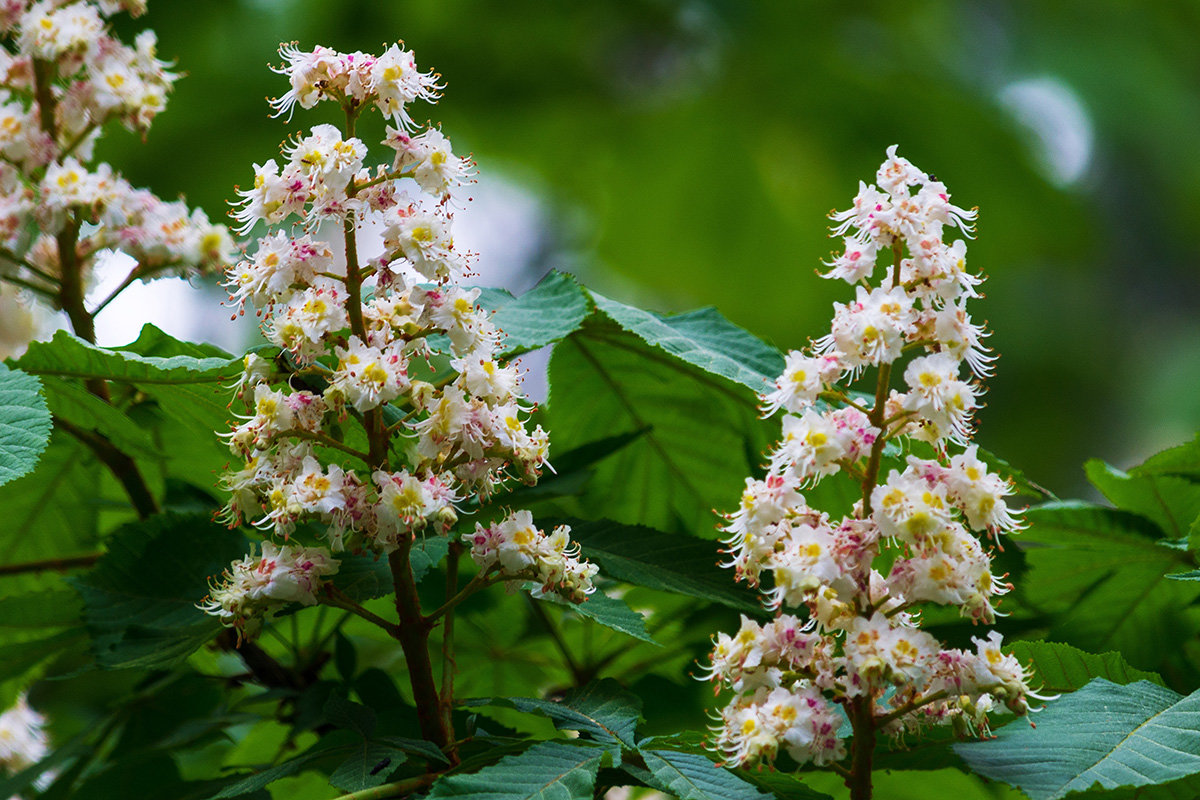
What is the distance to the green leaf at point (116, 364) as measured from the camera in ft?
3.53

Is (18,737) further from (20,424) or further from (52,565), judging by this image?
(20,424)

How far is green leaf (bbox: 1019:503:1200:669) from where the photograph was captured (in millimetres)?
1287

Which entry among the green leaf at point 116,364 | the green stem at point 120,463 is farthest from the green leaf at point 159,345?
the green stem at point 120,463

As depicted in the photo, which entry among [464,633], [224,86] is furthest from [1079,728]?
[224,86]

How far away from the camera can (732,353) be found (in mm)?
1299

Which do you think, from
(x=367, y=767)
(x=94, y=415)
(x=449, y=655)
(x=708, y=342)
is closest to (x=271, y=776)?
(x=367, y=767)

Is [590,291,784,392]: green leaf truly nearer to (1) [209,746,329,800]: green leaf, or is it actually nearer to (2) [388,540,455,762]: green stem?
(2) [388,540,455,762]: green stem

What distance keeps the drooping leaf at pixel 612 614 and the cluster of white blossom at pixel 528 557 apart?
2 cm

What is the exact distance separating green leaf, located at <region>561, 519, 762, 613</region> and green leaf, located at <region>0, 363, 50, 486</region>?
50 centimetres

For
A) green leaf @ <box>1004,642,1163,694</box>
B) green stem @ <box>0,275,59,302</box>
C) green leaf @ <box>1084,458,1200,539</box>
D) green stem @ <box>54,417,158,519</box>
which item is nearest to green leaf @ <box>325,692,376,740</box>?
green stem @ <box>54,417,158,519</box>

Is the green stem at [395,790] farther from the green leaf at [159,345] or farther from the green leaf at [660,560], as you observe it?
the green leaf at [159,345]

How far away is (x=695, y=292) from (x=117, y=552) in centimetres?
363

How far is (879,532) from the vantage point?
843 millimetres

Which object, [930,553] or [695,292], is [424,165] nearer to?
[930,553]
